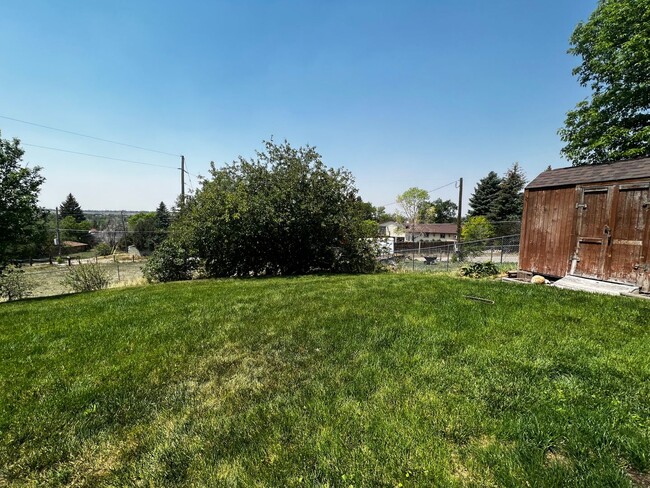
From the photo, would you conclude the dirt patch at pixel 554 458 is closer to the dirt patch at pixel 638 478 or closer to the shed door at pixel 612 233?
the dirt patch at pixel 638 478

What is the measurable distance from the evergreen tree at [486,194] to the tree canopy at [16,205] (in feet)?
128

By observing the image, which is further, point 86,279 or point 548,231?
point 86,279

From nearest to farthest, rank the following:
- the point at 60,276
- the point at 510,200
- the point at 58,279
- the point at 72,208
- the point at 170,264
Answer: the point at 170,264, the point at 58,279, the point at 60,276, the point at 510,200, the point at 72,208

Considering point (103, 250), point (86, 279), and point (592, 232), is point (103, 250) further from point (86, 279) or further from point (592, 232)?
point (592, 232)

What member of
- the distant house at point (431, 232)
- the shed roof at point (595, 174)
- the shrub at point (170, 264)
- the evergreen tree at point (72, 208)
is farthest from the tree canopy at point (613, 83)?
the evergreen tree at point (72, 208)

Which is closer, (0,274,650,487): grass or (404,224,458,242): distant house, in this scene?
(0,274,650,487): grass

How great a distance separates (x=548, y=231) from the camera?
7.71 metres

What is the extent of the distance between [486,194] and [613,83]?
2649 centimetres

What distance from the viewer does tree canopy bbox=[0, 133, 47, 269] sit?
942cm

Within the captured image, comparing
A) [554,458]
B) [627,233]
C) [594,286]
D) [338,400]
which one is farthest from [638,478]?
[627,233]

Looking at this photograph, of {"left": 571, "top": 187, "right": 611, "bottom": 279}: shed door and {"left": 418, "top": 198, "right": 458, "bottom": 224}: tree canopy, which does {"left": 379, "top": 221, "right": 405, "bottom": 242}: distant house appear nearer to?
{"left": 418, "top": 198, "right": 458, "bottom": 224}: tree canopy

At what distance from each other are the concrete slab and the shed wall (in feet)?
1.60

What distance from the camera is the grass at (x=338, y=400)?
1725 millimetres

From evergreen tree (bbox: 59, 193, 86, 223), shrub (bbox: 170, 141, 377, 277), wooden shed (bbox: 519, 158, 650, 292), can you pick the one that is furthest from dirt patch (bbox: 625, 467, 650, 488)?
evergreen tree (bbox: 59, 193, 86, 223)
